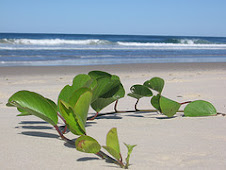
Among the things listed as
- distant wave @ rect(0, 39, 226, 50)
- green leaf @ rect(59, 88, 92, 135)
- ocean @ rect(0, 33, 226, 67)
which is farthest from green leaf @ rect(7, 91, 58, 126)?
distant wave @ rect(0, 39, 226, 50)

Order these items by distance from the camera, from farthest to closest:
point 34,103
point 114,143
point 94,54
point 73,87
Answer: point 94,54 → point 73,87 → point 34,103 → point 114,143

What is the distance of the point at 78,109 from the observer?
841 mm

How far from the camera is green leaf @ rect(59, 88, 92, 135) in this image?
0.82m

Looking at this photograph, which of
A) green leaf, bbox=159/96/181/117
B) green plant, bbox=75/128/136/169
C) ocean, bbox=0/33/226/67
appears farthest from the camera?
ocean, bbox=0/33/226/67

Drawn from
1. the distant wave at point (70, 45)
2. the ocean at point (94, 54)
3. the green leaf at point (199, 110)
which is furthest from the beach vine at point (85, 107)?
the distant wave at point (70, 45)

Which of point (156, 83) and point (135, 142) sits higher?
point (156, 83)

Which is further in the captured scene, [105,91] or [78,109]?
[105,91]

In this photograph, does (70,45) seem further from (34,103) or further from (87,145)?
(87,145)

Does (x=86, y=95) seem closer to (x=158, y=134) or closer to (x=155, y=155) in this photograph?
(x=155, y=155)

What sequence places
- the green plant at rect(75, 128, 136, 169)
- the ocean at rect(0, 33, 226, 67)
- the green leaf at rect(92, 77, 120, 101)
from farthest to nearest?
the ocean at rect(0, 33, 226, 67) < the green leaf at rect(92, 77, 120, 101) < the green plant at rect(75, 128, 136, 169)

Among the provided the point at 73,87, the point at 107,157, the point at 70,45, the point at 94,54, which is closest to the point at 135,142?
the point at 107,157

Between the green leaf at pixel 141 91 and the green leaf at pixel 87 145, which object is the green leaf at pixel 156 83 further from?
the green leaf at pixel 87 145

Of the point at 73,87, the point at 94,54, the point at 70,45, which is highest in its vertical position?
the point at 70,45

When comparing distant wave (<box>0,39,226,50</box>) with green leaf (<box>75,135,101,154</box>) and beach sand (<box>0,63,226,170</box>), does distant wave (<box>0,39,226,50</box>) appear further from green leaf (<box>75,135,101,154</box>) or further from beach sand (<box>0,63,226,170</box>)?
green leaf (<box>75,135,101,154</box>)
